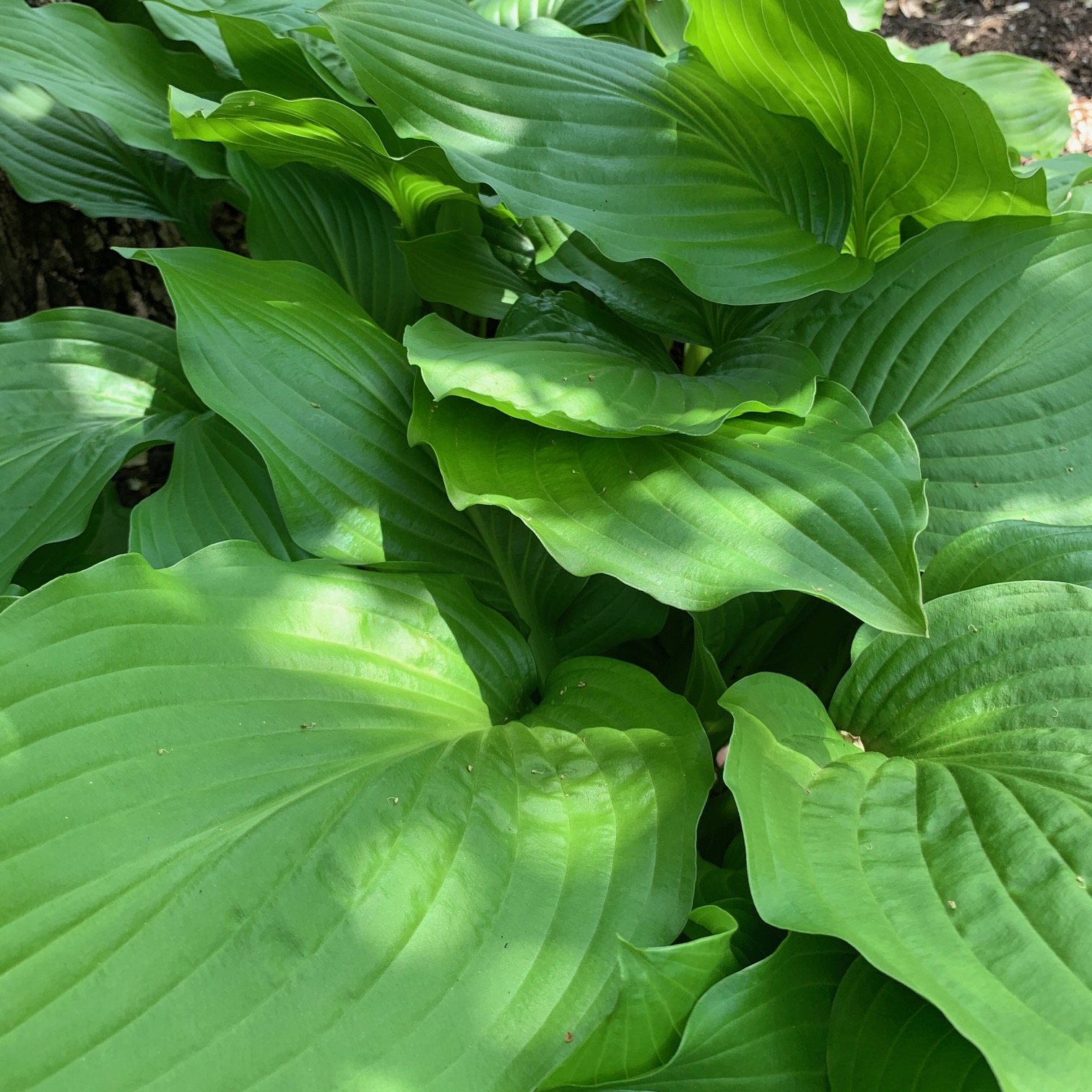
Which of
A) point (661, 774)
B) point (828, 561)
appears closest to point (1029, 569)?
point (828, 561)

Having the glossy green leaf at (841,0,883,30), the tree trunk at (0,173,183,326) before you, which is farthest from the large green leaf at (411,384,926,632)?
the glossy green leaf at (841,0,883,30)

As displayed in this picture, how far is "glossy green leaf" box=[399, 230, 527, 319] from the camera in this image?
4.23ft

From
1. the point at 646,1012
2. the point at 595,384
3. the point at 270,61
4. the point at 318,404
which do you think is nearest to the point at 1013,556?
the point at 595,384

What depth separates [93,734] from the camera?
671 millimetres

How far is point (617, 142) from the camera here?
1049 mm

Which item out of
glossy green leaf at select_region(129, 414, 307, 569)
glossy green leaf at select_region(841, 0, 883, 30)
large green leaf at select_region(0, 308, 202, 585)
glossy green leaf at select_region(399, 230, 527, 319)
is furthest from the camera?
glossy green leaf at select_region(841, 0, 883, 30)

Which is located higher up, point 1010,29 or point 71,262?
point 1010,29

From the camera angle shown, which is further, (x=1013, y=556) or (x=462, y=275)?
(x=462, y=275)

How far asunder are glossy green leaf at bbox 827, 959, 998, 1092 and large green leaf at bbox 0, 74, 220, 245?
4.90ft

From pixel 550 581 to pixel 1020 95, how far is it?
1674mm

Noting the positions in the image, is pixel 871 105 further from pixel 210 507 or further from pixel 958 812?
pixel 210 507

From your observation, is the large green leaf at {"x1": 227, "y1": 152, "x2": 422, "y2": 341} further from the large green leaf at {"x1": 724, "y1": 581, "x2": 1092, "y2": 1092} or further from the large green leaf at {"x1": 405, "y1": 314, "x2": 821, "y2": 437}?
the large green leaf at {"x1": 724, "y1": 581, "x2": 1092, "y2": 1092}

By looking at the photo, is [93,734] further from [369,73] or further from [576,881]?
[369,73]

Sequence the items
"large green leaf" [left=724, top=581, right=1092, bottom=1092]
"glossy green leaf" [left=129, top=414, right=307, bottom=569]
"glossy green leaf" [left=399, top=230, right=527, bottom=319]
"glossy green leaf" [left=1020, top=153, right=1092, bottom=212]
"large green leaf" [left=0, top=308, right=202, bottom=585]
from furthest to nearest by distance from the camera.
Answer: "glossy green leaf" [left=1020, top=153, right=1092, bottom=212] → "glossy green leaf" [left=399, top=230, right=527, bottom=319] → "large green leaf" [left=0, top=308, right=202, bottom=585] → "glossy green leaf" [left=129, top=414, right=307, bottom=569] → "large green leaf" [left=724, top=581, right=1092, bottom=1092]
